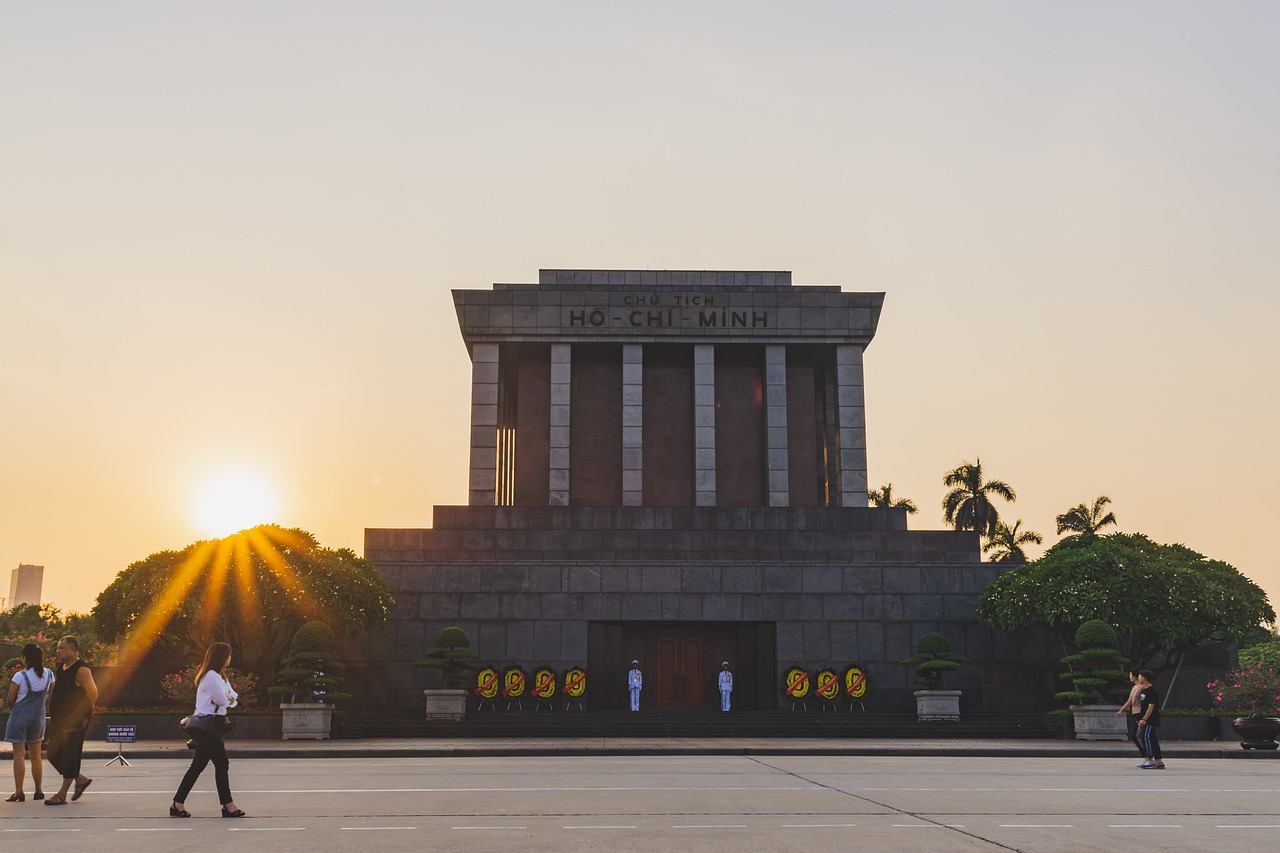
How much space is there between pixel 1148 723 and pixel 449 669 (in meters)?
20.4

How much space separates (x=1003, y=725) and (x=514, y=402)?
31566mm

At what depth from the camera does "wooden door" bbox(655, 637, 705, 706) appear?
135 feet

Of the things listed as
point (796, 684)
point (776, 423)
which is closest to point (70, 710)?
point (796, 684)

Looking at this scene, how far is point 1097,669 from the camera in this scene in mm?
31859

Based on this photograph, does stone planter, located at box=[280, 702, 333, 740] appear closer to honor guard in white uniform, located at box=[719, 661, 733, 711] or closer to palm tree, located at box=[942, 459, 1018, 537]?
honor guard in white uniform, located at box=[719, 661, 733, 711]

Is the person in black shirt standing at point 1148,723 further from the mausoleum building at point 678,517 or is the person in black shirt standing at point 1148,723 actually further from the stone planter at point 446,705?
the stone planter at point 446,705

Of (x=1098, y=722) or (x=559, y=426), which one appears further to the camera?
(x=559, y=426)

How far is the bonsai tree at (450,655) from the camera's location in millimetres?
35344

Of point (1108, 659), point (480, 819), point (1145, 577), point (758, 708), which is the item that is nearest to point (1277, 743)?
point (1108, 659)

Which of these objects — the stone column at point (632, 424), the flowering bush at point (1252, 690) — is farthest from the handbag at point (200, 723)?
the stone column at point (632, 424)

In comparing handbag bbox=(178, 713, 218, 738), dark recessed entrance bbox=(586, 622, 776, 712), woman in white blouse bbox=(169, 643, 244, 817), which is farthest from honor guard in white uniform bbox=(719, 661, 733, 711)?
handbag bbox=(178, 713, 218, 738)

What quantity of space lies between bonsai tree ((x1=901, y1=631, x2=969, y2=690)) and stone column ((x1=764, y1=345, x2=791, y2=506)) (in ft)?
44.5

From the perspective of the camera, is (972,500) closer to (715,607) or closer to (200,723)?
(715,607)

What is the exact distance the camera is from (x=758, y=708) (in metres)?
40.0
